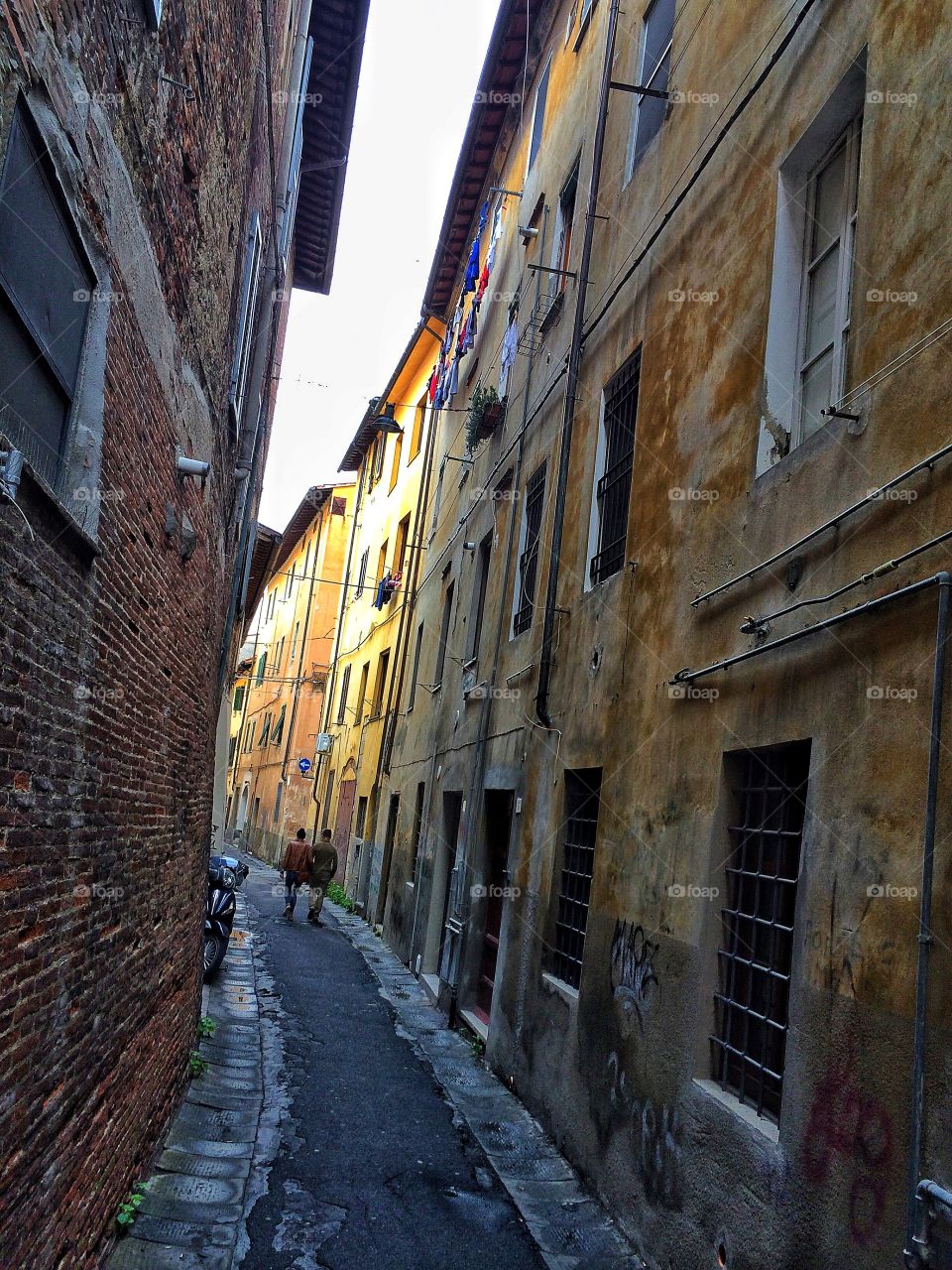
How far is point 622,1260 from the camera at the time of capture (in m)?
5.19

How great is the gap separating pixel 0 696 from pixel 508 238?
12.9 metres

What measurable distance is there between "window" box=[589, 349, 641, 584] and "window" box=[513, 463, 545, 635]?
1797 millimetres

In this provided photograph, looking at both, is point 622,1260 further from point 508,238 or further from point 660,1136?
point 508,238

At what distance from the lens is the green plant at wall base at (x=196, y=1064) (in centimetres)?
755

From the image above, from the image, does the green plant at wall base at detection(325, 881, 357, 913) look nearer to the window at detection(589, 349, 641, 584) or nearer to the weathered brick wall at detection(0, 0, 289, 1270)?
the weathered brick wall at detection(0, 0, 289, 1270)

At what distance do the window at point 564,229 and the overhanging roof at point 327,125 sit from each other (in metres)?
3.91

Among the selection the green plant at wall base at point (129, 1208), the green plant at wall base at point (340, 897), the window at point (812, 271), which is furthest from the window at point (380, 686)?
the window at point (812, 271)

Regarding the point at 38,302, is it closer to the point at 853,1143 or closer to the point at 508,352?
the point at 853,1143

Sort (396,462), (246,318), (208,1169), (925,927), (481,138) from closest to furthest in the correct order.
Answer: (925,927), (208,1169), (246,318), (481,138), (396,462)

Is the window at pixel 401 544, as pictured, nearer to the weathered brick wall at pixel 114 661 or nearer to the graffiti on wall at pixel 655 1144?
the weathered brick wall at pixel 114 661

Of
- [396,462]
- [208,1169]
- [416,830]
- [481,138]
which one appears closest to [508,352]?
[481,138]

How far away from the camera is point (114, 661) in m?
4.41

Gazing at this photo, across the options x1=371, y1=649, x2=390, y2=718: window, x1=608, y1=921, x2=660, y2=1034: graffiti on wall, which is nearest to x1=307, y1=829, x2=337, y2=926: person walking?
x1=371, y1=649, x2=390, y2=718: window

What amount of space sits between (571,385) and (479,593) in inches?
174
